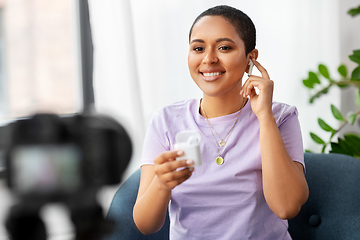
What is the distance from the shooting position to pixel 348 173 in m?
1.25

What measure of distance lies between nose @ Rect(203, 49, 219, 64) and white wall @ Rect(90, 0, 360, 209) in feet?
1.52

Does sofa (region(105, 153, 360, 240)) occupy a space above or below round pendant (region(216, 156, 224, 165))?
below

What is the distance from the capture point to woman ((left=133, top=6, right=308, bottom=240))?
1011 millimetres

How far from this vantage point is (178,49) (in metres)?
1.86

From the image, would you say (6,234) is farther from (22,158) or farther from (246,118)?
(246,118)

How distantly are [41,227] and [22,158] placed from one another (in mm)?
66

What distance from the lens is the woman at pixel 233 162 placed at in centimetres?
101

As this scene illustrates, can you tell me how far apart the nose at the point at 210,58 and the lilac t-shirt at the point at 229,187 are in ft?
0.70

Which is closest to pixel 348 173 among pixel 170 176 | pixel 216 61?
pixel 216 61

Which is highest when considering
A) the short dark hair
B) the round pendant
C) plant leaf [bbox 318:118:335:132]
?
the short dark hair

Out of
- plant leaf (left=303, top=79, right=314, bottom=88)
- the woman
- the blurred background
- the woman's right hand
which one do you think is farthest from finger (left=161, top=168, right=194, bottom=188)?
plant leaf (left=303, top=79, right=314, bottom=88)

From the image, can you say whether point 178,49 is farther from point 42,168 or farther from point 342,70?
point 42,168

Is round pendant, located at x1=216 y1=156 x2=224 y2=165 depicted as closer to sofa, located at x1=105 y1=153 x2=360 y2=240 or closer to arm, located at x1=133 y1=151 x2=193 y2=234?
arm, located at x1=133 y1=151 x2=193 y2=234

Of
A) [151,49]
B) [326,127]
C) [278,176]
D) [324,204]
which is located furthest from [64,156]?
[326,127]
